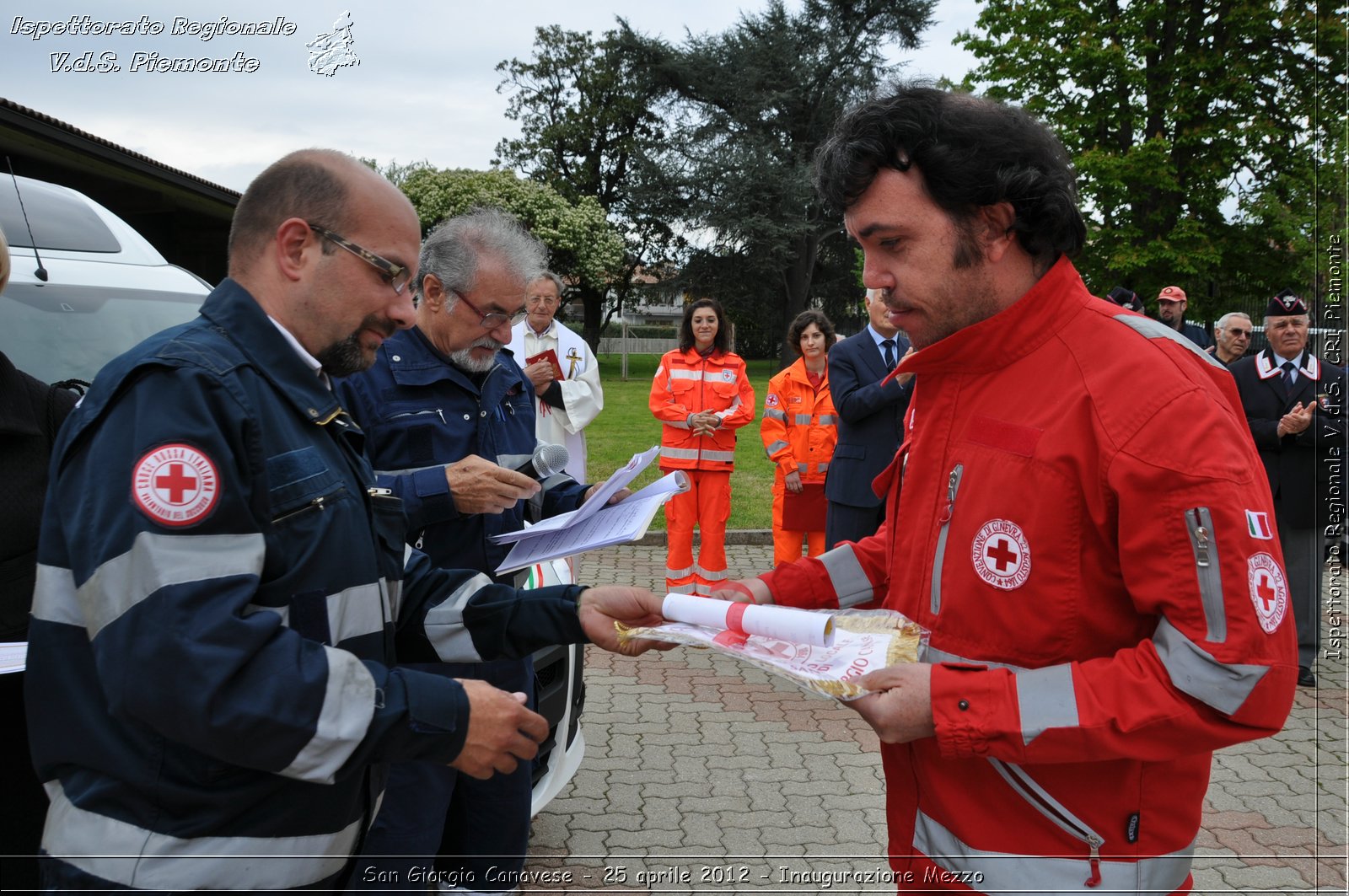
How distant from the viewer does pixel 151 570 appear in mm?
1438

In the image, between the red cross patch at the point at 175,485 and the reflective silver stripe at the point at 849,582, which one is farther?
the reflective silver stripe at the point at 849,582

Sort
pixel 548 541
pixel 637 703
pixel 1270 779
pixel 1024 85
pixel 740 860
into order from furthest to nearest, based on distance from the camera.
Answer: pixel 1024 85 → pixel 637 703 → pixel 1270 779 → pixel 740 860 → pixel 548 541

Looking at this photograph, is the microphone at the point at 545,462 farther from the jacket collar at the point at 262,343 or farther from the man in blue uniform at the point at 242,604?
the jacket collar at the point at 262,343

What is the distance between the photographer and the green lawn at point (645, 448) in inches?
452

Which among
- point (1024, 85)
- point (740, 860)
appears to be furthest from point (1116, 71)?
point (740, 860)

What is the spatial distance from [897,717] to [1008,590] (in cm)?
31

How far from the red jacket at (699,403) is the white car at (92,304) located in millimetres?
3630

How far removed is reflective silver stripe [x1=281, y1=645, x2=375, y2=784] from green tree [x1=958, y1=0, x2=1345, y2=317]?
72.3 ft

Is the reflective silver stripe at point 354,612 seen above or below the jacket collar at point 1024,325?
below

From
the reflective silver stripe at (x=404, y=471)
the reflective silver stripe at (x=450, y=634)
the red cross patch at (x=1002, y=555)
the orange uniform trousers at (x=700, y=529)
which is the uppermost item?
the red cross patch at (x=1002, y=555)

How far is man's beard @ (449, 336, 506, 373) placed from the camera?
10.4ft

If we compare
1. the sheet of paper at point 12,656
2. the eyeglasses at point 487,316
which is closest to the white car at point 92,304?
the eyeglasses at point 487,316

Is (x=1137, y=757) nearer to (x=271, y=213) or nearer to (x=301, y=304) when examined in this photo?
(x=301, y=304)

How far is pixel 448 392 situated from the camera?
3168mm
